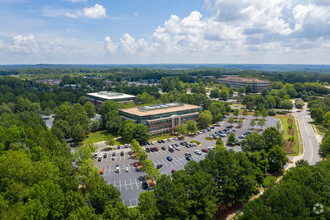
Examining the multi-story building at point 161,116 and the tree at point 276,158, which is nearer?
the tree at point 276,158

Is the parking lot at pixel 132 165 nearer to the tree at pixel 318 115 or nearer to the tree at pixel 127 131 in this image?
the tree at pixel 127 131

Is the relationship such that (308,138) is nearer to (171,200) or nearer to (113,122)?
(171,200)

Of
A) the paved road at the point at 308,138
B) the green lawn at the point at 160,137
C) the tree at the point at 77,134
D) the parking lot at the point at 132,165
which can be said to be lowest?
the parking lot at the point at 132,165

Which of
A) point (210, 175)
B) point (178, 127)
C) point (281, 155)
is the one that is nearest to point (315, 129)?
point (281, 155)

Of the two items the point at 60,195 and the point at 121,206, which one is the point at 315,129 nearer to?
the point at 121,206

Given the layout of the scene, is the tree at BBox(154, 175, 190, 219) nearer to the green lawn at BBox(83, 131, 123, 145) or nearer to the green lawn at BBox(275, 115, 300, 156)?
the green lawn at BBox(83, 131, 123, 145)

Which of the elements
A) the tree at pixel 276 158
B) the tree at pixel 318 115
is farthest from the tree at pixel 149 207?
the tree at pixel 318 115

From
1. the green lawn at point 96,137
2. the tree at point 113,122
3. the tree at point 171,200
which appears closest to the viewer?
the tree at point 171,200
